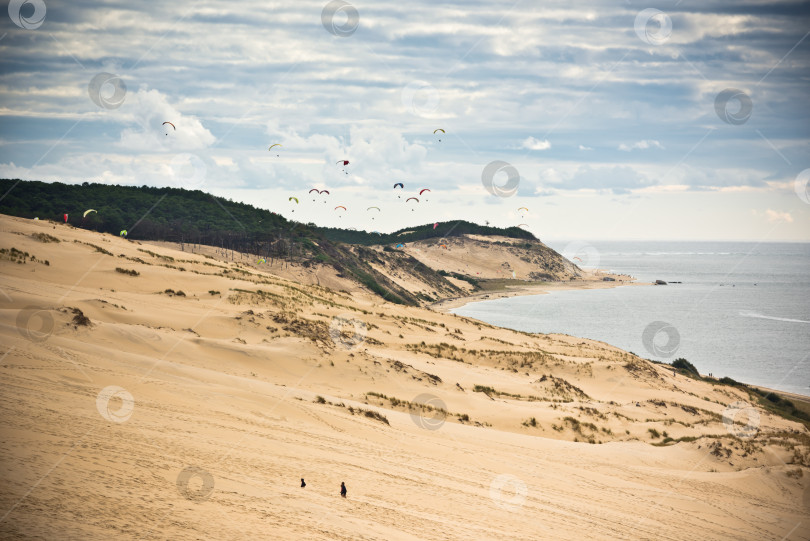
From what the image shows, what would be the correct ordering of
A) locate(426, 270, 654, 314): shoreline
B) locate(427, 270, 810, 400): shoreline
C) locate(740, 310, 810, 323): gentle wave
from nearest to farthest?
locate(740, 310, 810, 323): gentle wave < locate(427, 270, 810, 400): shoreline < locate(426, 270, 654, 314): shoreline

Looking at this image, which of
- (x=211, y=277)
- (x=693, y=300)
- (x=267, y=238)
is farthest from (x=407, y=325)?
(x=693, y=300)

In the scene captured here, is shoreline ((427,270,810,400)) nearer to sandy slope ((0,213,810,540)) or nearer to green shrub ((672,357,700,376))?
green shrub ((672,357,700,376))

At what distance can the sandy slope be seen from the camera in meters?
11.7

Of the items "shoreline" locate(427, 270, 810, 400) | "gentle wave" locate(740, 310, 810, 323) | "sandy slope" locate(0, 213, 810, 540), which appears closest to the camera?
"sandy slope" locate(0, 213, 810, 540)

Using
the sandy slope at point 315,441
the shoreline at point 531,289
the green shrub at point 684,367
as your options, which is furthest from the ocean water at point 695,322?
the sandy slope at point 315,441

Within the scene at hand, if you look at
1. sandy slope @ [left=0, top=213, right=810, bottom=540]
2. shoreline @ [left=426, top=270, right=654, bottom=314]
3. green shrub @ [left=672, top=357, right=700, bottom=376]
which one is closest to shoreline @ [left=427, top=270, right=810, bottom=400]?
shoreline @ [left=426, top=270, right=654, bottom=314]

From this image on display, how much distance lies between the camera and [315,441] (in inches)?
669

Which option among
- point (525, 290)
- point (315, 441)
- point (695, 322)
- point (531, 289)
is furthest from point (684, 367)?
point (531, 289)

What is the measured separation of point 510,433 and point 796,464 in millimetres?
10418

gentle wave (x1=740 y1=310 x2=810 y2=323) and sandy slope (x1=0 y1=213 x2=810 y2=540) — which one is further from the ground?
gentle wave (x1=740 y1=310 x2=810 y2=323)

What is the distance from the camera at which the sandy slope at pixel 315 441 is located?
11.7 meters

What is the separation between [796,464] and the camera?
20.9 meters

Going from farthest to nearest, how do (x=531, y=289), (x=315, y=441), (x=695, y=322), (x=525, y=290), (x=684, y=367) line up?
1. (x=531, y=289)
2. (x=525, y=290)
3. (x=695, y=322)
4. (x=684, y=367)
5. (x=315, y=441)

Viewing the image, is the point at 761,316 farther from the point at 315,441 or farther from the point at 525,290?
the point at 315,441
